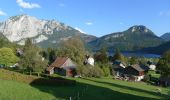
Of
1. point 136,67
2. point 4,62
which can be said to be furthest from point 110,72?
point 4,62

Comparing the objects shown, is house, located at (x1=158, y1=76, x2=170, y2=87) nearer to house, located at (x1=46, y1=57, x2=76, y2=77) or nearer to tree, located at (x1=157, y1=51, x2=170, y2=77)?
tree, located at (x1=157, y1=51, x2=170, y2=77)

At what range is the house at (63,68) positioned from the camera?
108 m

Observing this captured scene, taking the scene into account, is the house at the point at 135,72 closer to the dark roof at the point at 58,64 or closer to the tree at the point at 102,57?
the tree at the point at 102,57

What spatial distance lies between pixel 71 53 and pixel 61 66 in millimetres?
17939

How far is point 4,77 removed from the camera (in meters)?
66.2

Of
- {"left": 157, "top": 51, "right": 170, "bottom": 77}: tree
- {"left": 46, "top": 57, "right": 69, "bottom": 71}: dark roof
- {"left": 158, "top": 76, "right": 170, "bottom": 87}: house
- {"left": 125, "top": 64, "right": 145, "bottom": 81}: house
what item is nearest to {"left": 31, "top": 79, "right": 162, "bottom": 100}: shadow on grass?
{"left": 46, "top": 57, "right": 69, "bottom": 71}: dark roof

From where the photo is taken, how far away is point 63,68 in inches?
4321

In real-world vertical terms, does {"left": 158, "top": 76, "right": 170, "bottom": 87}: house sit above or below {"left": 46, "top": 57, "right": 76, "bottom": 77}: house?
below

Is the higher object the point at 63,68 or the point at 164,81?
the point at 63,68

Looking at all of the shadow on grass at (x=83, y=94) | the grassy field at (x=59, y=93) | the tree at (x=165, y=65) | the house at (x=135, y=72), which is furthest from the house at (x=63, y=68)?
the grassy field at (x=59, y=93)

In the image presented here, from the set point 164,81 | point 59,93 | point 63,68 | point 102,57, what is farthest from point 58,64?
point 59,93

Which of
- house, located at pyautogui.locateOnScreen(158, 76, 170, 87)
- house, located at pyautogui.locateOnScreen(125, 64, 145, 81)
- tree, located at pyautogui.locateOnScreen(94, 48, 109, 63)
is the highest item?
tree, located at pyautogui.locateOnScreen(94, 48, 109, 63)

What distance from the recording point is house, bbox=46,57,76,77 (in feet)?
354

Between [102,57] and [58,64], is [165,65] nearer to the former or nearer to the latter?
[58,64]
